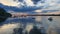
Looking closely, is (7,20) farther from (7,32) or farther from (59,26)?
(59,26)

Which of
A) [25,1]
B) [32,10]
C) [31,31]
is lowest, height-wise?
[31,31]

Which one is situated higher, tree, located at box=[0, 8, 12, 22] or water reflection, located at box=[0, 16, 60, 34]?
tree, located at box=[0, 8, 12, 22]

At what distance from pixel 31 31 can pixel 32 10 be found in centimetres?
22

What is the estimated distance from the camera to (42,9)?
1412 mm

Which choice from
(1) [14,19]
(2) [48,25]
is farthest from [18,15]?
(2) [48,25]

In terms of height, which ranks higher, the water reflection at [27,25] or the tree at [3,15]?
the tree at [3,15]

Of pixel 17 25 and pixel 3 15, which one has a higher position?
pixel 3 15

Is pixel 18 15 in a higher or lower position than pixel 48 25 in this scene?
higher

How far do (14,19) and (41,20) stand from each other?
283 mm

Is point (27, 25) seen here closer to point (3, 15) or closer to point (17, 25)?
point (17, 25)

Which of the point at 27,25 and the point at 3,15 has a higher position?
the point at 3,15

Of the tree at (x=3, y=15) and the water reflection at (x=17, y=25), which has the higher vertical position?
the tree at (x=3, y=15)

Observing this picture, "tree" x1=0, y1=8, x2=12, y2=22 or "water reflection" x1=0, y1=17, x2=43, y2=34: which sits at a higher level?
"tree" x1=0, y1=8, x2=12, y2=22

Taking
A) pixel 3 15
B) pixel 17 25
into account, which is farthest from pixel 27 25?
pixel 3 15
